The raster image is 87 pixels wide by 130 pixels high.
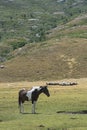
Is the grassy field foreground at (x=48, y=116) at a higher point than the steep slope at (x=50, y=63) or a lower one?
higher

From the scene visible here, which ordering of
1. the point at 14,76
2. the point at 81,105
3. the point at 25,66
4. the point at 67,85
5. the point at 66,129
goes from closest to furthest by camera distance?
the point at 66,129 → the point at 81,105 → the point at 67,85 → the point at 14,76 → the point at 25,66

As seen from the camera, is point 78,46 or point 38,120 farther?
point 78,46

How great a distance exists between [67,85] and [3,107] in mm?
34924

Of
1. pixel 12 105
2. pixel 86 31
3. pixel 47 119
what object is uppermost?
pixel 47 119

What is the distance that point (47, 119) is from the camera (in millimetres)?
39562

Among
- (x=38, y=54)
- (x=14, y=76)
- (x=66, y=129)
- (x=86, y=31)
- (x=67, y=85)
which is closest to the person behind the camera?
(x=66, y=129)

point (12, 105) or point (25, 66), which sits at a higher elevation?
point (12, 105)

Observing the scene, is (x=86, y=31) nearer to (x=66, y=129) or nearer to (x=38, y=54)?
(x=38, y=54)

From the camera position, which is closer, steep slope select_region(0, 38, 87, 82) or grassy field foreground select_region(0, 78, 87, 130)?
grassy field foreground select_region(0, 78, 87, 130)

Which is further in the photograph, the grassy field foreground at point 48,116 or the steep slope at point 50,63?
the steep slope at point 50,63

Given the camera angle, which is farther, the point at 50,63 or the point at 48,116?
the point at 50,63

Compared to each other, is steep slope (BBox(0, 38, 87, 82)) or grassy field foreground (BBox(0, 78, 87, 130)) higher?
grassy field foreground (BBox(0, 78, 87, 130))

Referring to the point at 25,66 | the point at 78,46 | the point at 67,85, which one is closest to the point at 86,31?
the point at 78,46

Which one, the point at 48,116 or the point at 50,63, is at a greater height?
the point at 48,116
